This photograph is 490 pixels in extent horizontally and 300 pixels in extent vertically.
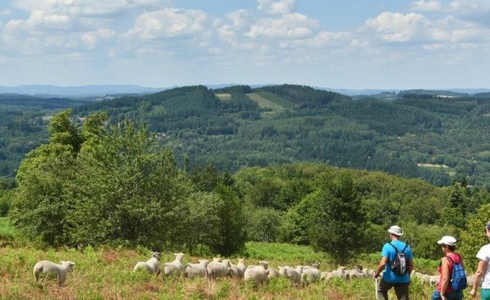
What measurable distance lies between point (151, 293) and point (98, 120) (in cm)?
3615

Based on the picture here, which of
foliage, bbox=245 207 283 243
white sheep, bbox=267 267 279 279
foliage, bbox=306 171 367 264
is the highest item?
white sheep, bbox=267 267 279 279

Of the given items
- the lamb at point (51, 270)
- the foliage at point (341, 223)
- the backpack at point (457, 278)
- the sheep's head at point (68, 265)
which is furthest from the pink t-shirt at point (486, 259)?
the foliage at point (341, 223)

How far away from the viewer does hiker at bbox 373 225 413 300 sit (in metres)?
12.9

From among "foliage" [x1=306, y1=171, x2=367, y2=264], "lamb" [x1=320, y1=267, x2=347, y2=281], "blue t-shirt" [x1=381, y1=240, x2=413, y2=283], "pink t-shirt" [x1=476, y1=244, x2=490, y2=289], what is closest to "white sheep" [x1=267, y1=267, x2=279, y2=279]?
"lamb" [x1=320, y1=267, x2=347, y2=281]

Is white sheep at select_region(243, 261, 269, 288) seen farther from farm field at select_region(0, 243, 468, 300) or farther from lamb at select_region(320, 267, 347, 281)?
lamb at select_region(320, 267, 347, 281)

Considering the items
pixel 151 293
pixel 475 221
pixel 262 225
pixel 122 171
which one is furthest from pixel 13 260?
pixel 262 225

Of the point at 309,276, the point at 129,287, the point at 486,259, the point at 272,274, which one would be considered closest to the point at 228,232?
the point at 309,276

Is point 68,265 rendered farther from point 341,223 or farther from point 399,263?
point 341,223

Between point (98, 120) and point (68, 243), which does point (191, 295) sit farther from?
point (98, 120)

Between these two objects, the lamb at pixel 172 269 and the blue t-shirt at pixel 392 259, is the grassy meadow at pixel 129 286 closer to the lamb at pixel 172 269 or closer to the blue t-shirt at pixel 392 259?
the lamb at pixel 172 269

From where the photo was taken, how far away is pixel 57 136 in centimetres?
4422

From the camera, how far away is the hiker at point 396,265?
42.2 ft

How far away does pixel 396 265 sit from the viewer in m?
12.9

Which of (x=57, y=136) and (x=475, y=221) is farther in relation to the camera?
(x=475, y=221)
